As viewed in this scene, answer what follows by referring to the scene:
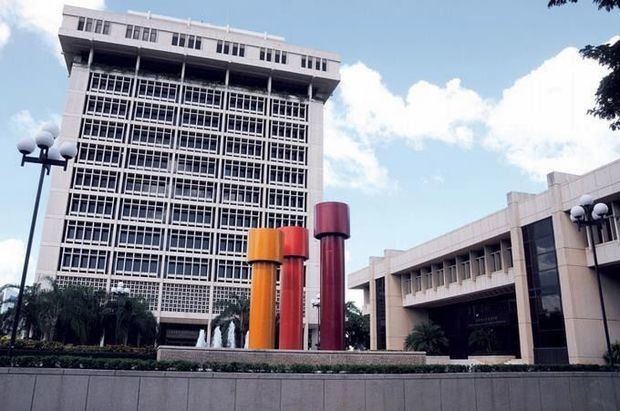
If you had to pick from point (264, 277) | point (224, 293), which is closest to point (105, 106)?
point (224, 293)

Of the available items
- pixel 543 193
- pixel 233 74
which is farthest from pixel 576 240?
pixel 233 74

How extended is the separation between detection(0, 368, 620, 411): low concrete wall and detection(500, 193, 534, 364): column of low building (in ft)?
47.6

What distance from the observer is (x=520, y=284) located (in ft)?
106

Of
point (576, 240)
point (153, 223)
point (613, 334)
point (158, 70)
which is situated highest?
point (158, 70)

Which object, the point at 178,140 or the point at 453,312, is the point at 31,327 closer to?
the point at 178,140

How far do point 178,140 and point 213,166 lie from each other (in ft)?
15.4

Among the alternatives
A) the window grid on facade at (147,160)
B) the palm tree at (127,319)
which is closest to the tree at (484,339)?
the palm tree at (127,319)

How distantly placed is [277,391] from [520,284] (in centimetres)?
2276

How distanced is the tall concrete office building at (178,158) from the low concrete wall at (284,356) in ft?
123

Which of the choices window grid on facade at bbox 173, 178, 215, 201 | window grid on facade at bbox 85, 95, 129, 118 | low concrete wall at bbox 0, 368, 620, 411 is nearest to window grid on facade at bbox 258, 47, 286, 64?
→ window grid on facade at bbox 173, 178, 215, 201

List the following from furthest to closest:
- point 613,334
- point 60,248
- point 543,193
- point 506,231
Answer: point 60,248 < point 506,231 < point 543,193 < point 613,334

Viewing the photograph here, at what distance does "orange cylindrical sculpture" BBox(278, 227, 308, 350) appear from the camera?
20.6 meters

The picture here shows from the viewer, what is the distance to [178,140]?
5725 centimetres

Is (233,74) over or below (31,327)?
over
